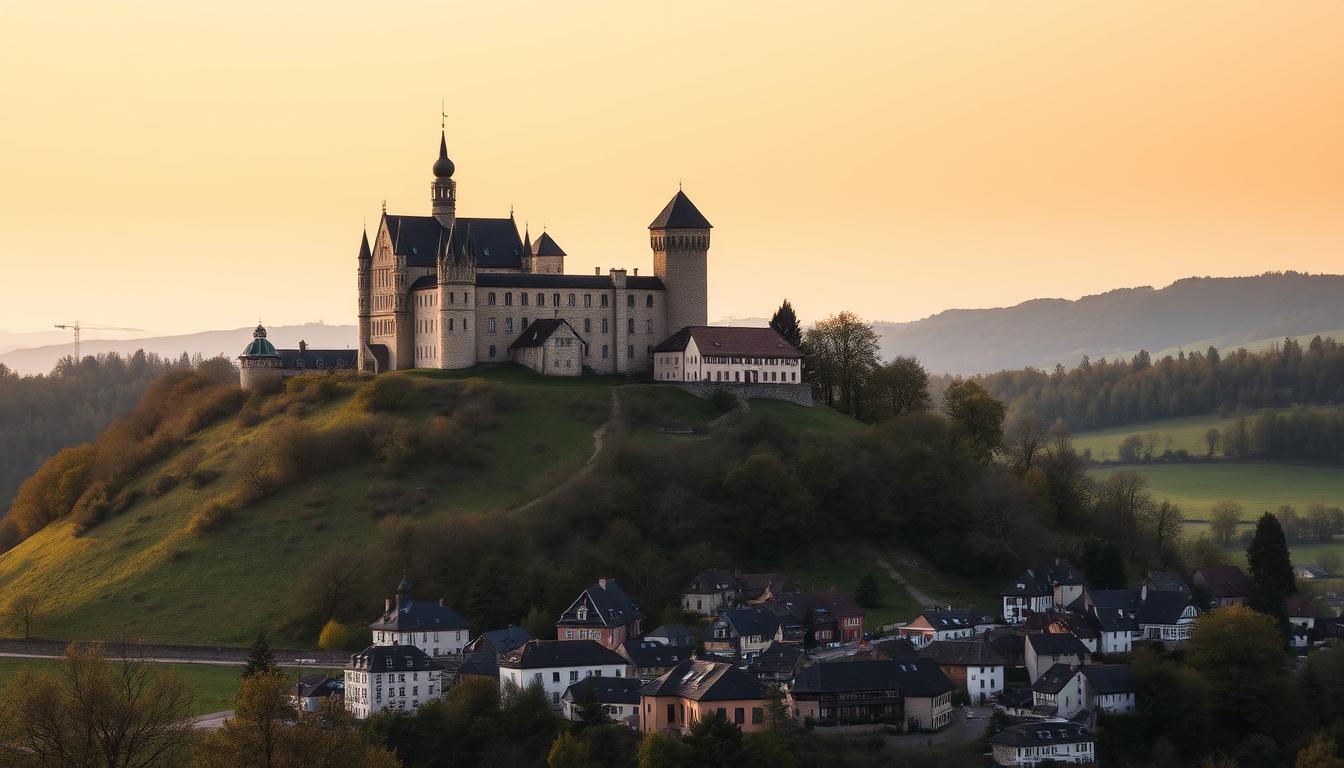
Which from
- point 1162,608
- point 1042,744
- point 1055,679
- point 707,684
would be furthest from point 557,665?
point 1162,608

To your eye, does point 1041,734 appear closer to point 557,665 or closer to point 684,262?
point 557,665

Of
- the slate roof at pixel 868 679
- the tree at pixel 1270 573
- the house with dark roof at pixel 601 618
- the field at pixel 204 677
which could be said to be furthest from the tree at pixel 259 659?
the tree at pixel 1270 573

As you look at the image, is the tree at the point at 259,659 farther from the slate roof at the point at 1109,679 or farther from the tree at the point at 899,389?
the tree at the point at 899,389

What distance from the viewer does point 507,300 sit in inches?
4579

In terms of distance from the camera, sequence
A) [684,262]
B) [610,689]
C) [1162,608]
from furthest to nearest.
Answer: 1. [684,262]
2. [1162,608]
3. [610,689]

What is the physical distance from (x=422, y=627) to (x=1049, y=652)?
26.8m

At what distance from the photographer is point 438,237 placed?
390 ft

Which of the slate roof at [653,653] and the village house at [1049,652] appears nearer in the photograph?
the slate roof at [653,653]

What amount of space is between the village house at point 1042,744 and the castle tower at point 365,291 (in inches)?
2362

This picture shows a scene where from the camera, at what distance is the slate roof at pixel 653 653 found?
77875 millimetres

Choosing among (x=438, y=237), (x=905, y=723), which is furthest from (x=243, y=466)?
(x=905, y=723)

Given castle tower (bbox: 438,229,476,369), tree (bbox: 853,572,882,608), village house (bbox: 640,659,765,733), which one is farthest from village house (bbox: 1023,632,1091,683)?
castle tower (bbox: 438,229,476,369)

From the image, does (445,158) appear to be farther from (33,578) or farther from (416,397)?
(33,578)

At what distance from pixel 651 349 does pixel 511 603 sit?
33.8m
